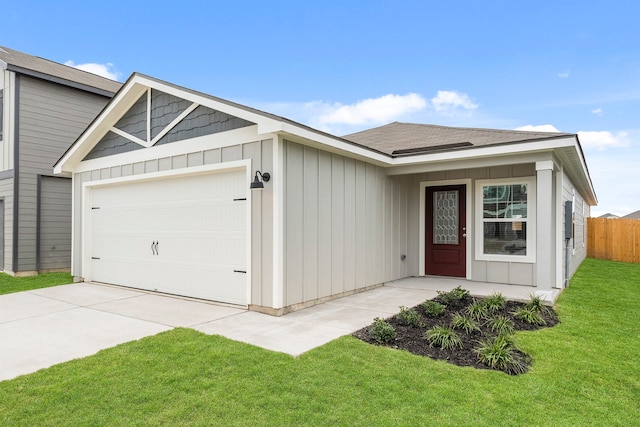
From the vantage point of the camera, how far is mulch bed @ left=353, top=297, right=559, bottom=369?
3734 mm

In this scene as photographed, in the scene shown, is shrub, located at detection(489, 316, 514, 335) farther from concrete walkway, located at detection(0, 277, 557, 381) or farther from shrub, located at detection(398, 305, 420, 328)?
concrete walkway, located at detection(0, 277, 557, 381)

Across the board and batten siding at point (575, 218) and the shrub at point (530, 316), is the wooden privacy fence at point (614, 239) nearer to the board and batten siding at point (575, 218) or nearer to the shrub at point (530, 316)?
the board and batten siding at point (575, 218)

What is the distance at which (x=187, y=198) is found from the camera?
21.3ft

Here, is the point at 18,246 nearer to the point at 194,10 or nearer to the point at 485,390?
the point at 194,10

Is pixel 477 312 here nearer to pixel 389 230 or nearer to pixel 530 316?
pixel 530 316

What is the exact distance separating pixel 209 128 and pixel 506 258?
5.93 meters

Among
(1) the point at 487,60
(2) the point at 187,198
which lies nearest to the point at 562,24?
(1) the point at 487,60

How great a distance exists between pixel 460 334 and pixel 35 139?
1088cm

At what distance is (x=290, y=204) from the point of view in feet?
17.5

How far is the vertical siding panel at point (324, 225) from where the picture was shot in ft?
19.3

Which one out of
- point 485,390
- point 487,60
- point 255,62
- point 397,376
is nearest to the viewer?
point 485,390

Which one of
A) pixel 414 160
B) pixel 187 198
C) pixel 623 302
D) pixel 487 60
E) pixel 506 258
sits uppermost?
pixel 487 60

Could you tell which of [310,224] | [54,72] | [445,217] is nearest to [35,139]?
[54,72]

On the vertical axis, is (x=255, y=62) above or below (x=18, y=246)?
above
